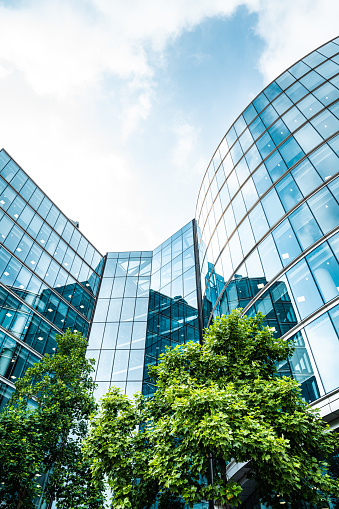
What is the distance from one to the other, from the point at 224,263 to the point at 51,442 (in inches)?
523

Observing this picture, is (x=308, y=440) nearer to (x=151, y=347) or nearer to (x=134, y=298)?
(x=151, y=347)

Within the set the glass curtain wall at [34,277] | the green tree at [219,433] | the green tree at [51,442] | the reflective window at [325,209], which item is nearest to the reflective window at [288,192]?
the reflective window at [325,209]

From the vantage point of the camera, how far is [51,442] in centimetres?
1452

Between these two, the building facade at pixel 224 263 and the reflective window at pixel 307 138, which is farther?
the reflective window at pixel 307 138

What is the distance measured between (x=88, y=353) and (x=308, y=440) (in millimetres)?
22975

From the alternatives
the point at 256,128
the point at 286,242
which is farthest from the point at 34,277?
the point at 256,128

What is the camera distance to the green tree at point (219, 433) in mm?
8117

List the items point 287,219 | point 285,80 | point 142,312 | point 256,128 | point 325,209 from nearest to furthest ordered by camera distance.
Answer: point 325,209, point 287,219, point 256,128, point 285,80, point 142,312

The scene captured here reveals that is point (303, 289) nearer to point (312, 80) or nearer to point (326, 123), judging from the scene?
point (326, 123)

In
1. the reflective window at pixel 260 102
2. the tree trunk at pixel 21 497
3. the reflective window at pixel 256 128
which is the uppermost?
the reflective window at pixel 260 102

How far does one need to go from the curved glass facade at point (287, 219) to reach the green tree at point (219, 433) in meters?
3.00

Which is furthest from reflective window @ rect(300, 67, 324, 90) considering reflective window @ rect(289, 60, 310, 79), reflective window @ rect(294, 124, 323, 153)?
reflective window @ rect(294, 124, 323, 153)

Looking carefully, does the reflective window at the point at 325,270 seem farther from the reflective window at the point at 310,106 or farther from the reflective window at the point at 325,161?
the reflective window at the point at 310,106

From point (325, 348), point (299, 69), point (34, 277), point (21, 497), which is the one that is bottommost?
point (21, 497)
